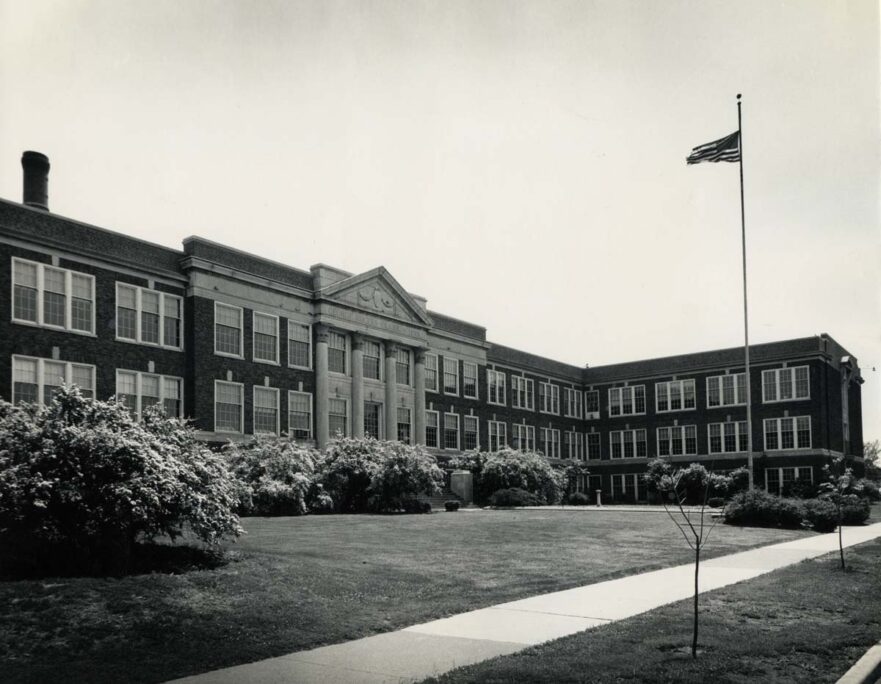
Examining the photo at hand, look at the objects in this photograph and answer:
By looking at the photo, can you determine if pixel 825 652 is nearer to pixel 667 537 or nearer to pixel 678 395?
pixel 667 537

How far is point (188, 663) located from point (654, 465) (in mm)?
53401

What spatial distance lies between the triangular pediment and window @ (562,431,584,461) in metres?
22.5

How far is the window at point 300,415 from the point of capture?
39.3m

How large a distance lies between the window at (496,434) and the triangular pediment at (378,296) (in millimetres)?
10935

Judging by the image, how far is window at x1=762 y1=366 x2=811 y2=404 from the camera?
193 feet

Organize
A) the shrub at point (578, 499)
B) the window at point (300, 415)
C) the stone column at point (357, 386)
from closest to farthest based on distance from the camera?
the window at point (300, 415) → the stone column at point (357, 386) → the shrub at point (578, 499)

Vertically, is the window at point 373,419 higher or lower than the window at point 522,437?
higher

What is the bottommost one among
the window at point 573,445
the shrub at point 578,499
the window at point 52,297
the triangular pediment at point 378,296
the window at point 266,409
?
the shrub at point 578,499

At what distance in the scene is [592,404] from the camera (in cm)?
7000

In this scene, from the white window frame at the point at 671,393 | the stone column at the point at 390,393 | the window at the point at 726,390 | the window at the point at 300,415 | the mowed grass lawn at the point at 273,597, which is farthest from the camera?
the white window frame at the point at 671,393

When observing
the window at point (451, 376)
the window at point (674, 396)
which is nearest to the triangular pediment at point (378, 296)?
the window at point (451, 376)

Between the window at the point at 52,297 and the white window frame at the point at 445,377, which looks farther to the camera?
the white window frame at the point at 445,377

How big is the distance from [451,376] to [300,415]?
14.5 metres

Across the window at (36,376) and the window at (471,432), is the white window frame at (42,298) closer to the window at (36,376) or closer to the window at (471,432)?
the window at (36,376)
